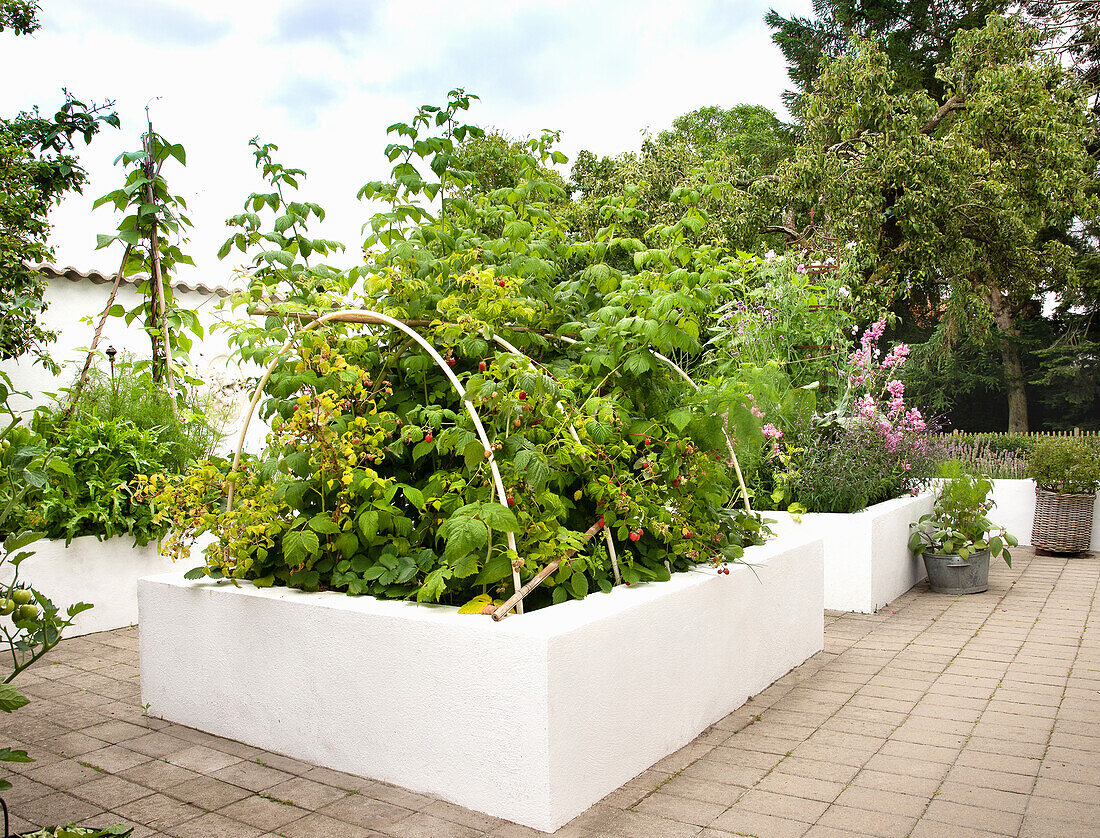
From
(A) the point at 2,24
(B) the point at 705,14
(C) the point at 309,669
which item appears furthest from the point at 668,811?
(A) the point at 2,24

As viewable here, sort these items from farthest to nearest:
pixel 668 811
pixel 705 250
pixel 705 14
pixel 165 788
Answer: pixel 705 14, pixel 705 250, pixel 165 788, pixel 668 811

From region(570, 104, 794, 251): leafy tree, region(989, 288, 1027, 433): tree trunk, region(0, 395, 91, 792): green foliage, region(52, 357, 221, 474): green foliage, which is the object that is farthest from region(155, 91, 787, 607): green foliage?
region(989, 288, 1027, 433): tree trunk

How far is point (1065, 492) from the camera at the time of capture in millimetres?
8539

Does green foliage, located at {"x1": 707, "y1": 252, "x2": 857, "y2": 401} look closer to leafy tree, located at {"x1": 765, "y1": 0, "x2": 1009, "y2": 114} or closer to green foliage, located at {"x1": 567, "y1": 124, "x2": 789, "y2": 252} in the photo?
green foliage, located at {"x1": 567, "y1": 124, "x2": 789, "y2": 252}

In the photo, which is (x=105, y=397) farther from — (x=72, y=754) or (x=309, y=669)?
(x=309, y=669)

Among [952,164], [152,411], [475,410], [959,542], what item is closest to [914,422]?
[959,542]

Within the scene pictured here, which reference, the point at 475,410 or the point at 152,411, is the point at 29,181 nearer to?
the point at 152,411

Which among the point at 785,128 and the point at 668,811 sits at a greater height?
the point at 785,128

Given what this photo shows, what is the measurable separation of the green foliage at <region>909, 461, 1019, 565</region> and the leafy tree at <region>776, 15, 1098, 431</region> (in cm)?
785

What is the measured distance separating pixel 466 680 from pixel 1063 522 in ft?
25.8

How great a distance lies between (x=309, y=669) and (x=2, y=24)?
734cm

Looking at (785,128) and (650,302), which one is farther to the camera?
(785,128)

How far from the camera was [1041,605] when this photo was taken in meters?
6.07

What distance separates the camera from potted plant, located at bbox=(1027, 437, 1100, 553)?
8.38 meters
